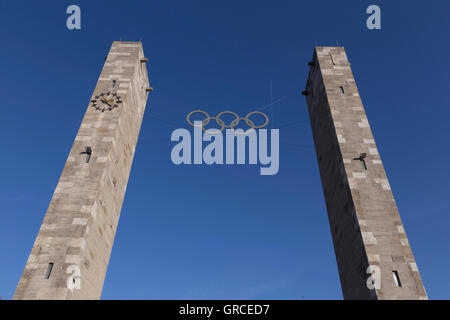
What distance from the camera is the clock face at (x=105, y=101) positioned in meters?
A: 23.0

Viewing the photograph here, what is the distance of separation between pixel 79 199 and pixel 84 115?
674cm

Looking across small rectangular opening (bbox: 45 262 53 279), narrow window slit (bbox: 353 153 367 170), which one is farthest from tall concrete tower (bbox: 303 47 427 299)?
small rectangular opening (bbox: 45 262 53 279)

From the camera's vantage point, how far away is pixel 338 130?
22141 millimetres

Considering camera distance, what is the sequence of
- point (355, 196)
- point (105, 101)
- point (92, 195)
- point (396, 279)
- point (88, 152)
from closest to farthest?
1. point (396, 279)
2. point (92, 195)
3. point (355, 196)
4. point (88, 152)
5. point (105, 101)

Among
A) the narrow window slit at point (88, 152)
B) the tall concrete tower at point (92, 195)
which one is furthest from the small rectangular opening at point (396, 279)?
the narrow window slit at point (88, 152)

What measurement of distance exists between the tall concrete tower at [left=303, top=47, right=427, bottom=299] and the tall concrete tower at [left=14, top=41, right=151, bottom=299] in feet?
46.3

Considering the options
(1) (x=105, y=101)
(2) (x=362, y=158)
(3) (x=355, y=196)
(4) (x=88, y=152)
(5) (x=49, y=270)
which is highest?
(1) (x=105, y=101)

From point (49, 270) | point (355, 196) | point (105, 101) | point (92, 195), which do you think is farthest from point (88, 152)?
point (355, 196)

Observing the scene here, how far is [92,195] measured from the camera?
18.7m

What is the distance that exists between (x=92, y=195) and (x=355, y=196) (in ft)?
47.8

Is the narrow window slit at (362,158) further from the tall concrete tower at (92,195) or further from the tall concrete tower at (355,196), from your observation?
the tall concrete tower at (92,195)

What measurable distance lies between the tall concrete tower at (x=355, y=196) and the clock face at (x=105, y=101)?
14787 mm

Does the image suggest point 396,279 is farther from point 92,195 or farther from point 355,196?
point 92,195
